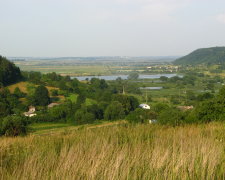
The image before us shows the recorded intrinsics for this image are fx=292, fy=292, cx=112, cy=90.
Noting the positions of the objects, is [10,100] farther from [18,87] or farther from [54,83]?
[54,83]

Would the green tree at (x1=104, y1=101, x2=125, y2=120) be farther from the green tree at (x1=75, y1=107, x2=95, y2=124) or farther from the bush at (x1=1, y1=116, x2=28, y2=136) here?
the bush at (x1=1, y1=116, x2=28, y2=136)

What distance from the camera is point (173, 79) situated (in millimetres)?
108000

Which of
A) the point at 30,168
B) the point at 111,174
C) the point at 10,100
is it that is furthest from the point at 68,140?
the point at 10,100

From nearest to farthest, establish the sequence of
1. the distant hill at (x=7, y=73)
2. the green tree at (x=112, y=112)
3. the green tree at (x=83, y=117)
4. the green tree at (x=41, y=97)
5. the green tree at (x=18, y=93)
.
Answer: the green tree at (x=83, y=117)
the green tree at (x=112, y=112)
the green tree at (x=41, y=97)
the green tree at (x=18, y=93)
the distant hill at (x=7, y=73)

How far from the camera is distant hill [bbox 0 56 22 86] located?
64625 mm

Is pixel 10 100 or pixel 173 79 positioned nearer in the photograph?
pixel 10 100

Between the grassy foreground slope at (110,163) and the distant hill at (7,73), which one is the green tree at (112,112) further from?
the grassy foreground slope at (110,163)

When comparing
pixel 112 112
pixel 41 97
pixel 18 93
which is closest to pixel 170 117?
pixel 112 112

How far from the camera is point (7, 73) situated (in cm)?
6612

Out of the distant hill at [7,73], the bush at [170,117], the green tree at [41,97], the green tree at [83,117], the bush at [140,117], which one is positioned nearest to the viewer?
the bush at [140,117]

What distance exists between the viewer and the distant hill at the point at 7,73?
2544 inches

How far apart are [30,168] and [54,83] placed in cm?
7342

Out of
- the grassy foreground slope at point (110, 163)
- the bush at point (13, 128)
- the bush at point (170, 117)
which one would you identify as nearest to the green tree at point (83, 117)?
the bush at point (13, 128)

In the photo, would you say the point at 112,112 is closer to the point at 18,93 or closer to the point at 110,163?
the point at 18,93
